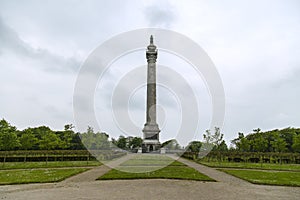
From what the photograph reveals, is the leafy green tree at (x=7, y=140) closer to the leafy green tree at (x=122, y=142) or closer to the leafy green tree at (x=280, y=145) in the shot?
the leafy green tree at (x=122, y=142)

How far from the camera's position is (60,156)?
39875mm

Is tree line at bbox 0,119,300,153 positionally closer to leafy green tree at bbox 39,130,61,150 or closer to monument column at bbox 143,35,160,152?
leafy green tree at bbox 39,130,61,150

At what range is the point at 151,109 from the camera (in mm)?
63312

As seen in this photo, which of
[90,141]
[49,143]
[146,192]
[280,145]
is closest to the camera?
[146,192]

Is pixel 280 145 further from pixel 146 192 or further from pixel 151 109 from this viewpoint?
pixel 146 192

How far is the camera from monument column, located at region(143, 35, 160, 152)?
59.1 metres

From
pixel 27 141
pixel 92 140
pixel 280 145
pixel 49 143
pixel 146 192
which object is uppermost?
pixel 92 140

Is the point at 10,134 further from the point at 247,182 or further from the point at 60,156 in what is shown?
the point at 247,182

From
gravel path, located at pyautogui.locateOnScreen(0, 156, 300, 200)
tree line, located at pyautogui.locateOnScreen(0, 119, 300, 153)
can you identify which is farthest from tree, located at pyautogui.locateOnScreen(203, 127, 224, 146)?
gravel path, located at pyautogui.locateOnScreen(0, 156, 300, 200)

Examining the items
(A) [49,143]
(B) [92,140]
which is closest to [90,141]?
(B) [92,140]

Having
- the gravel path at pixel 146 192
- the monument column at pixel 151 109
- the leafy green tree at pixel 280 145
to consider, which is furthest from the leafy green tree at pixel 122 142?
the gravel path at pixel 146 192

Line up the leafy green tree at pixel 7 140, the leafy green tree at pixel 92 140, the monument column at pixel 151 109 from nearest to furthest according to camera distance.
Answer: the leafy green tree at pixel 7 140
the monument column at pixel 151 109
the leafy green tree at pixel 92 140

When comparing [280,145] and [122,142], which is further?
[122,142]

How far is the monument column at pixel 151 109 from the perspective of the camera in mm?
59094
